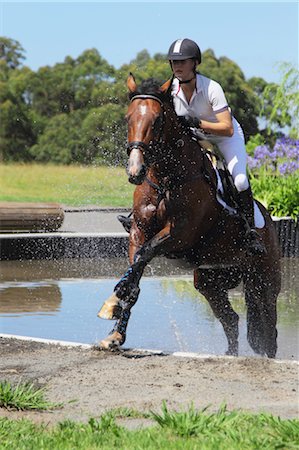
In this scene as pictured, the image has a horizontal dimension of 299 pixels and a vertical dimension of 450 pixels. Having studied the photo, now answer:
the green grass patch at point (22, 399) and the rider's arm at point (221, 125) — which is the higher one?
the rider's arm at point (221, 125)

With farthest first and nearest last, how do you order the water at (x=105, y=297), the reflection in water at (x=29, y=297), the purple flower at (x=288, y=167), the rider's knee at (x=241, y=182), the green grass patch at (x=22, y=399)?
the purple flower at (x=288, y=167)
the reflection in water at (x=29, y=297)
the water at (x=105, y=297)
the rider's knee at (x=241, y=182)
the green grass patch at (x=22, y=399)

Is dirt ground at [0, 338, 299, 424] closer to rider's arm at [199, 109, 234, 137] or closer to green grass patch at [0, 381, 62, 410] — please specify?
green grass patch at [0, 381, 62, 410]

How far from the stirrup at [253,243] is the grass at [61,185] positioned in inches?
891

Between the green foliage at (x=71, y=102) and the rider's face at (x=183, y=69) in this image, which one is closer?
the rider's face at (x=183, y=69)

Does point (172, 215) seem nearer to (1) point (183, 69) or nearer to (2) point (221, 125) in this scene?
(2) point (221, 125)

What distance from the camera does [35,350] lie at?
712 cm

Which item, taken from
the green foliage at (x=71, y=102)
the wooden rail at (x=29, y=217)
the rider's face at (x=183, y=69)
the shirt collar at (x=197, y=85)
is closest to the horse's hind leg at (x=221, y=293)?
the shirt collar at (x=197, y=85)

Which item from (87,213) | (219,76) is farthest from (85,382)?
(219,76)

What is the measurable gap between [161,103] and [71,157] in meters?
37.6

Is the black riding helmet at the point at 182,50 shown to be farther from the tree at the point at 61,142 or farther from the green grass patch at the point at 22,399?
the tree at the point at 61,142

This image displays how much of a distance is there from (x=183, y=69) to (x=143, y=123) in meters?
0.75

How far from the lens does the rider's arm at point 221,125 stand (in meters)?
7.38

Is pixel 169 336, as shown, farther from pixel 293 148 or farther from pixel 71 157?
pixel 71 157

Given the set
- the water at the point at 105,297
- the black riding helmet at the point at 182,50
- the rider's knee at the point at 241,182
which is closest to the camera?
the black riding helmet at the point at 182,50
